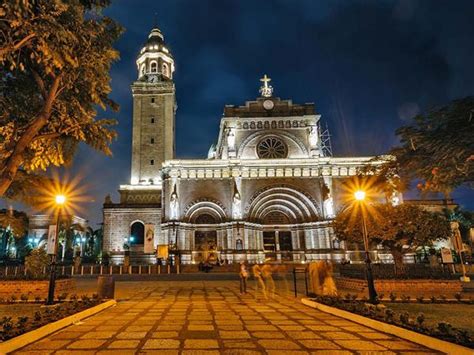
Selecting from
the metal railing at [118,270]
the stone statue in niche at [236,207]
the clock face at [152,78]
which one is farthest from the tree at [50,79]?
the clock face at [152,78]

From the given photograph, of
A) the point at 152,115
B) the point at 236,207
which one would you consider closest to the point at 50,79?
the point at 236,207

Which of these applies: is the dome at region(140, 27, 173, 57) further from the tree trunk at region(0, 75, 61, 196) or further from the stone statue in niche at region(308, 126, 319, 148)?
the tree trunk at region(0, 75, 61, 196)

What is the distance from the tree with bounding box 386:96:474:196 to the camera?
22.1 ft

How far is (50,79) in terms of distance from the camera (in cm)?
1029

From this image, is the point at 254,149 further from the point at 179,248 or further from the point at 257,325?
the point at 257,325

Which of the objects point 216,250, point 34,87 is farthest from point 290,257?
point 34,87

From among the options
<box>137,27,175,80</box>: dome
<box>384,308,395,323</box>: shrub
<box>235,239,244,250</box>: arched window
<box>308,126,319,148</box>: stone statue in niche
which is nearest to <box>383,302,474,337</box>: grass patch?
<box>384,308,395,323</box>: shrub

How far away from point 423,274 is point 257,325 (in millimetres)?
8958

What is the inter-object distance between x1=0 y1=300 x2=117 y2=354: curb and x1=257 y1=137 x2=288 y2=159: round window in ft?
106

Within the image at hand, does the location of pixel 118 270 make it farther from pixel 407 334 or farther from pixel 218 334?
pixel 407 334

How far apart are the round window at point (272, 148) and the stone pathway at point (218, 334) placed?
3142 cm

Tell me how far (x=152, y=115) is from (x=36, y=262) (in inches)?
1336

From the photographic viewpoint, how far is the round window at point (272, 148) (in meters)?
39.6

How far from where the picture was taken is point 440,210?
4606 centimetres
